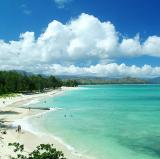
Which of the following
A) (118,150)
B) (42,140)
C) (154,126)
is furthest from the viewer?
(154,126)

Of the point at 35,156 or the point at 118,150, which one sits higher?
the point at 35,156

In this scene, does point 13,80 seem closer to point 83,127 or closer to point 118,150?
point 83,127

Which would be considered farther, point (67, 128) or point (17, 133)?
point (67, 128)

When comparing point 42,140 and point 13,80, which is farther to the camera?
point 13,80

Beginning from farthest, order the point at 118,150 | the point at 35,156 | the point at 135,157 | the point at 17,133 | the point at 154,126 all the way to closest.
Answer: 1. the point at 154,126
2. the point at 17,133
3. the point at 118,150
4. the point at 135,157
5. the point at 35,156

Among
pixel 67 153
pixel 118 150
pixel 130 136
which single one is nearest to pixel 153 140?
pixel 130 136

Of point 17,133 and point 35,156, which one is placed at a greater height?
point 35,156

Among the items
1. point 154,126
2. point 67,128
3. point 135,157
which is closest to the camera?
point 135,157

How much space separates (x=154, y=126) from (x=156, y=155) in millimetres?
24036

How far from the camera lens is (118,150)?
131 ft

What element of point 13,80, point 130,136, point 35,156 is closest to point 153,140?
point 130,136

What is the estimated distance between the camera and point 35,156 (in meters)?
17.2

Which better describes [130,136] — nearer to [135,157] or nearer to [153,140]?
[153,140]

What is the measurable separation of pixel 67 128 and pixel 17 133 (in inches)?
430
